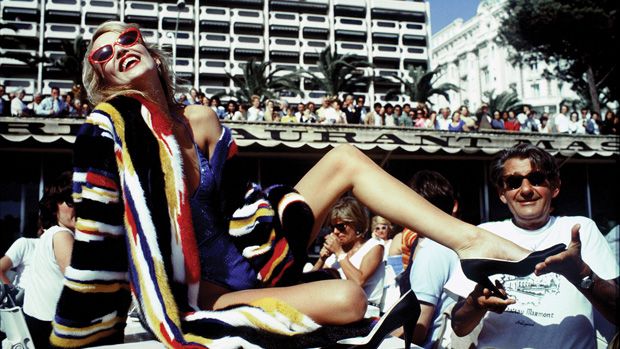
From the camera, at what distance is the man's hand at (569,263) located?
167cm

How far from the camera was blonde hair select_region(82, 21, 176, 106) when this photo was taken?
1.90 meters

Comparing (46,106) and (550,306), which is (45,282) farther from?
(46,106)

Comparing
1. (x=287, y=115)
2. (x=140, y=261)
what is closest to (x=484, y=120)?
(x=287, y=115)

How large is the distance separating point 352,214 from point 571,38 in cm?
2513

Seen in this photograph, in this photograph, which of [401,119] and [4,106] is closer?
[4,106]

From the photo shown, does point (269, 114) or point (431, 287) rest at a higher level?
point (269, 114)

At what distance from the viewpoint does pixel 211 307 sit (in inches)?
65.8

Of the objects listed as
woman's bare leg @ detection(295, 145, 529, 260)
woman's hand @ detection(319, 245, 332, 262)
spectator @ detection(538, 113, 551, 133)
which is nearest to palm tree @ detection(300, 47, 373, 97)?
spectator @ detection(538, 113, 551, 133)

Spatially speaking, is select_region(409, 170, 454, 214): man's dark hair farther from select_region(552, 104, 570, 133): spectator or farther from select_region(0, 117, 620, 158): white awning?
select_region(552, 104, 570, 133): spectator

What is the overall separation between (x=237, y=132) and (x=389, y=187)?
24.7ft

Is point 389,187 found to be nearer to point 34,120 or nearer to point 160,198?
point 160,198

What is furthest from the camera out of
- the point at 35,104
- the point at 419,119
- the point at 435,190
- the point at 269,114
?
the point at 419,119

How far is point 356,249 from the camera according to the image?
11.4 ft

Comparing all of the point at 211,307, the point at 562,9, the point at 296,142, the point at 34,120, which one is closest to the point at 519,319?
the point at 211,307
